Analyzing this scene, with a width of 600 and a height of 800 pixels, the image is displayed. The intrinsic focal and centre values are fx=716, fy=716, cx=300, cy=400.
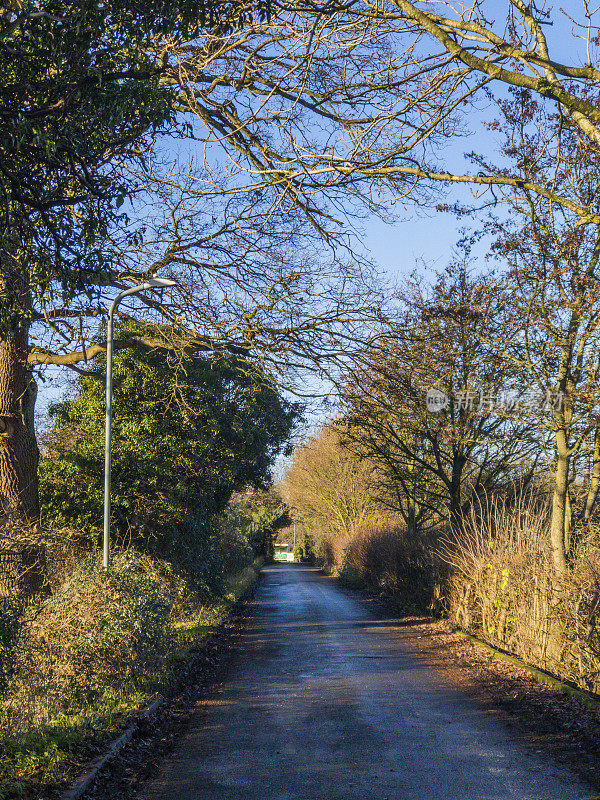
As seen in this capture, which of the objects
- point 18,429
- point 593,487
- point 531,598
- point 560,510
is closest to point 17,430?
point 18,429

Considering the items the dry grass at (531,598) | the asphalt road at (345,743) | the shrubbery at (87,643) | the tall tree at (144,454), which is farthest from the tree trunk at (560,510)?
the tall tree at (144,454)

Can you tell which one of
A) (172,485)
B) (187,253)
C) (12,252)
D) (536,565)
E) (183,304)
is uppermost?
(187,253)

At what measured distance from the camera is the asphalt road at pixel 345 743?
6.00 meters

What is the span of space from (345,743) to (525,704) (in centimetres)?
291

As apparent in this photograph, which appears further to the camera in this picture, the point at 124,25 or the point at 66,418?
the point at 66,418

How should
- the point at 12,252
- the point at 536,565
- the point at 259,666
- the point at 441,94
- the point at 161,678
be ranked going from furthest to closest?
the point at 259,666, the point at 536,565, the point at 161,678, the point at 441,94, the point at 12,252

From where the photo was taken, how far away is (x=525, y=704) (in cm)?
907

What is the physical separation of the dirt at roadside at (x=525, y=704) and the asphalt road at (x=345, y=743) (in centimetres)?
25

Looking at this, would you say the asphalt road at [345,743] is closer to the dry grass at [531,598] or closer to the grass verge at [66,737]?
the grass verge at [66,737]

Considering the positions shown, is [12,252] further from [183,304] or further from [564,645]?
[564,645]

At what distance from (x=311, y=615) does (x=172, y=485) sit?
6602 mm

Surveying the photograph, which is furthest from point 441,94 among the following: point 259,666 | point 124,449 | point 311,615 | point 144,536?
point 311,615

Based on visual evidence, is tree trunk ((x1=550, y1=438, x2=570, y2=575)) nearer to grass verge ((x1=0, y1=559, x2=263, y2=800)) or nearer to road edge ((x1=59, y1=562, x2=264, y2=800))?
road edge ((x1=59, y1=562, x2=264, y2=800))

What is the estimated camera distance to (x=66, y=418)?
60.4ft
